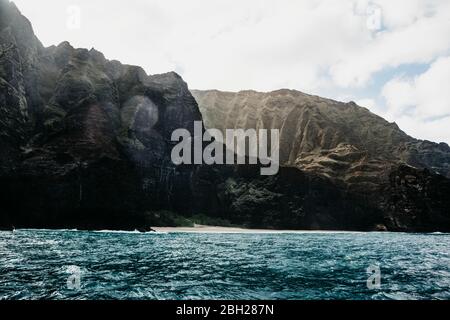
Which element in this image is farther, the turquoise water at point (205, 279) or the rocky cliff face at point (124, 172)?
the rocky cliff face at point (124, 172)

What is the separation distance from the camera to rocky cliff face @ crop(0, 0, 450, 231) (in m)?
96.8

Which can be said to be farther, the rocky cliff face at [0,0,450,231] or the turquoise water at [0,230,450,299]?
the rocky cliff face at [0,0,450,231]

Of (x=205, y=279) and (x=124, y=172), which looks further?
(x=124, y=172)

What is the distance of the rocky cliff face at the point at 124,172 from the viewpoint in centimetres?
9681

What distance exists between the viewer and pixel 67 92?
115938mm

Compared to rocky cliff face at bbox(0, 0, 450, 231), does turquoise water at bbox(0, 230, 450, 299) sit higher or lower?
lower

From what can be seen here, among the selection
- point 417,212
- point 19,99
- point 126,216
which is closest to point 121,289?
point 126,216

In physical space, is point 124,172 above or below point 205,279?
above

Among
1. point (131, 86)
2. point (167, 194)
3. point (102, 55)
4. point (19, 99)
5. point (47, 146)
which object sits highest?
point (102, 55)

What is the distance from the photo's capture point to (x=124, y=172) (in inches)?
4218

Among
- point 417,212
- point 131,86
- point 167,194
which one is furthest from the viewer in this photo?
point 417,212

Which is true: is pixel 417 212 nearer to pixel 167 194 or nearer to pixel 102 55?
pixel 167 194

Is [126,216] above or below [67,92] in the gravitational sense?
below

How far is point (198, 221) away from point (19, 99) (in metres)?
67.1
